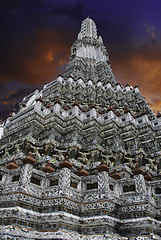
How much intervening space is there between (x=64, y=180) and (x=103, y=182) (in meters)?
2.00

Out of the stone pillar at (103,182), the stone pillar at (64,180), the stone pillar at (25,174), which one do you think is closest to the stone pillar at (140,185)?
the stone pillar at (103,182)

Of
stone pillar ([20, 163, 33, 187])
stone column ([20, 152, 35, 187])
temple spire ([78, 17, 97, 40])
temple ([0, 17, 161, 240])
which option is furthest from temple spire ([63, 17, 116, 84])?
stone pillar ([20, 163, 33, 187])

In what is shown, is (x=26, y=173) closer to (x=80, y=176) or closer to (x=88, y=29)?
(x=80, y=176)

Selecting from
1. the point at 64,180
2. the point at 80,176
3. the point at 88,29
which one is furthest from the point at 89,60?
the point at 64,180

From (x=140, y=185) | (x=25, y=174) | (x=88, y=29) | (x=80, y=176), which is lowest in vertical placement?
(x=140, y=185)

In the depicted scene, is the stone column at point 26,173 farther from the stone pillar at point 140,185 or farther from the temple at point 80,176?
the stone pillar at point 140,185

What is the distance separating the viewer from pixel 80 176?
35.5ft

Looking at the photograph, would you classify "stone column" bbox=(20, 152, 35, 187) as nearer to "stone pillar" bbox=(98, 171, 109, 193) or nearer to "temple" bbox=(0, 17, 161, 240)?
"temple" bbox=(0, 17, 161, 240)

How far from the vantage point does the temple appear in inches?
344

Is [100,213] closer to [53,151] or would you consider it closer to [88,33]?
[53,151]

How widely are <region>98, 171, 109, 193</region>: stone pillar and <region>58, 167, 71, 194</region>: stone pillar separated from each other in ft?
5.32

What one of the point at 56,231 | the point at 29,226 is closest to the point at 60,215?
the point at 56,231

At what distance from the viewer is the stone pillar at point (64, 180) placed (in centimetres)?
939

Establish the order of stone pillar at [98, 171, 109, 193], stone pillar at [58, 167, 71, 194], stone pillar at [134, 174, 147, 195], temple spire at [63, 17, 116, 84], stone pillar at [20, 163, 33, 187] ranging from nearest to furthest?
stone pillar at [20, 163, 33, 187]
stone pillar at [58, 167, 71, 194]
stone pillar at [98, 171, 109, 193]
stone pillar at [134, 174, 147, 195]
temple spire at [63, 17, 116, 84]
